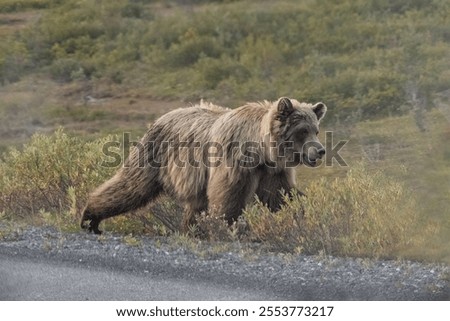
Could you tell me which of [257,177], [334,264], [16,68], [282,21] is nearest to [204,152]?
[257,177]

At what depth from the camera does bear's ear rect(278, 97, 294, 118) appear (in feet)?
29.0

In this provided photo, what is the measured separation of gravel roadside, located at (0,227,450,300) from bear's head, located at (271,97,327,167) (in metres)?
0.93

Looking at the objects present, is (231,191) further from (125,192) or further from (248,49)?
(248,49)

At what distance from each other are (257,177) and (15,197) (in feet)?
10.7

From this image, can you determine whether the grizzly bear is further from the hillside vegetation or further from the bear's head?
the hillside vegetation

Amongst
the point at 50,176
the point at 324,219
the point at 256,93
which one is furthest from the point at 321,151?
the point at 256,93

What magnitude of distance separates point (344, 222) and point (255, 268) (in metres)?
1.34

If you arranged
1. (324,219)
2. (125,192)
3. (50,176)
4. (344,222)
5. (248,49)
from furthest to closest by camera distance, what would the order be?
(248,49) → (50,176) → (125,192) → (344,222) → (324,219)

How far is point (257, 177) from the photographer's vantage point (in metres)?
9.16

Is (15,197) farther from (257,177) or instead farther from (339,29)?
(339,29)

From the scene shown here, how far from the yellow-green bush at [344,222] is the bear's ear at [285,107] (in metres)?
0.77

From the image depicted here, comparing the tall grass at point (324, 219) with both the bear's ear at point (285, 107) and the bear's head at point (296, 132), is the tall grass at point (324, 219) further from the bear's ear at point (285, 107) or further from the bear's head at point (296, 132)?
the bear's ear at point (285, 107)

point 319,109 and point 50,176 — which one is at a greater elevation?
point 319,109

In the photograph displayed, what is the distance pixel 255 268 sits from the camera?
7844 mm
